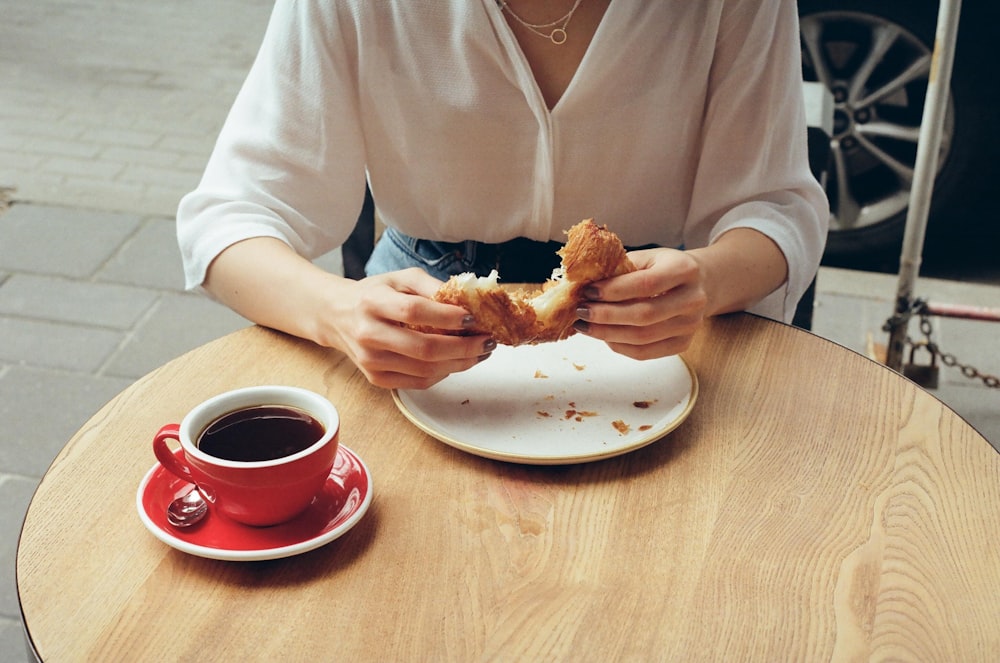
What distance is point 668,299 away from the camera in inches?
49.6

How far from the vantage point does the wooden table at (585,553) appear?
3.09 feet

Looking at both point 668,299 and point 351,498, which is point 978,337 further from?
point 351,498

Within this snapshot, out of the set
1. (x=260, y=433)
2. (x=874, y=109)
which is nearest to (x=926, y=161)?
(x=874, y=109)

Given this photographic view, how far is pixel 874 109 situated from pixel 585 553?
111 inches

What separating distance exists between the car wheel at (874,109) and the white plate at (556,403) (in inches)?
92.1

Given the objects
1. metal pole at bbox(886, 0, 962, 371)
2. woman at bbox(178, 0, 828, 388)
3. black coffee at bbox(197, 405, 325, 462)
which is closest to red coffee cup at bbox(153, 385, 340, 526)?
black coffee at bbox(197, 405, 325, 462)

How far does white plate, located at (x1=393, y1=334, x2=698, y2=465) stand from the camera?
3.91 feet

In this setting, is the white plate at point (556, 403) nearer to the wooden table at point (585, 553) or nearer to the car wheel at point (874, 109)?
the wooden table at point (585, 553)

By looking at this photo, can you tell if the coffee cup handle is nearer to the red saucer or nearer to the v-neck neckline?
the red saucer

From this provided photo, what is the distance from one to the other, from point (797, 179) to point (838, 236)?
2096mm

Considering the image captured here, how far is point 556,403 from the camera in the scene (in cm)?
129

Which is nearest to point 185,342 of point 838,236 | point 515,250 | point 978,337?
point 515,250

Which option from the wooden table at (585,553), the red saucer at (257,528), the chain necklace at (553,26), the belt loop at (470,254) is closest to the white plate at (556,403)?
the wooden table at (585,553)

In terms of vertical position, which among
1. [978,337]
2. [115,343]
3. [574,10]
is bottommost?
[115,343]
